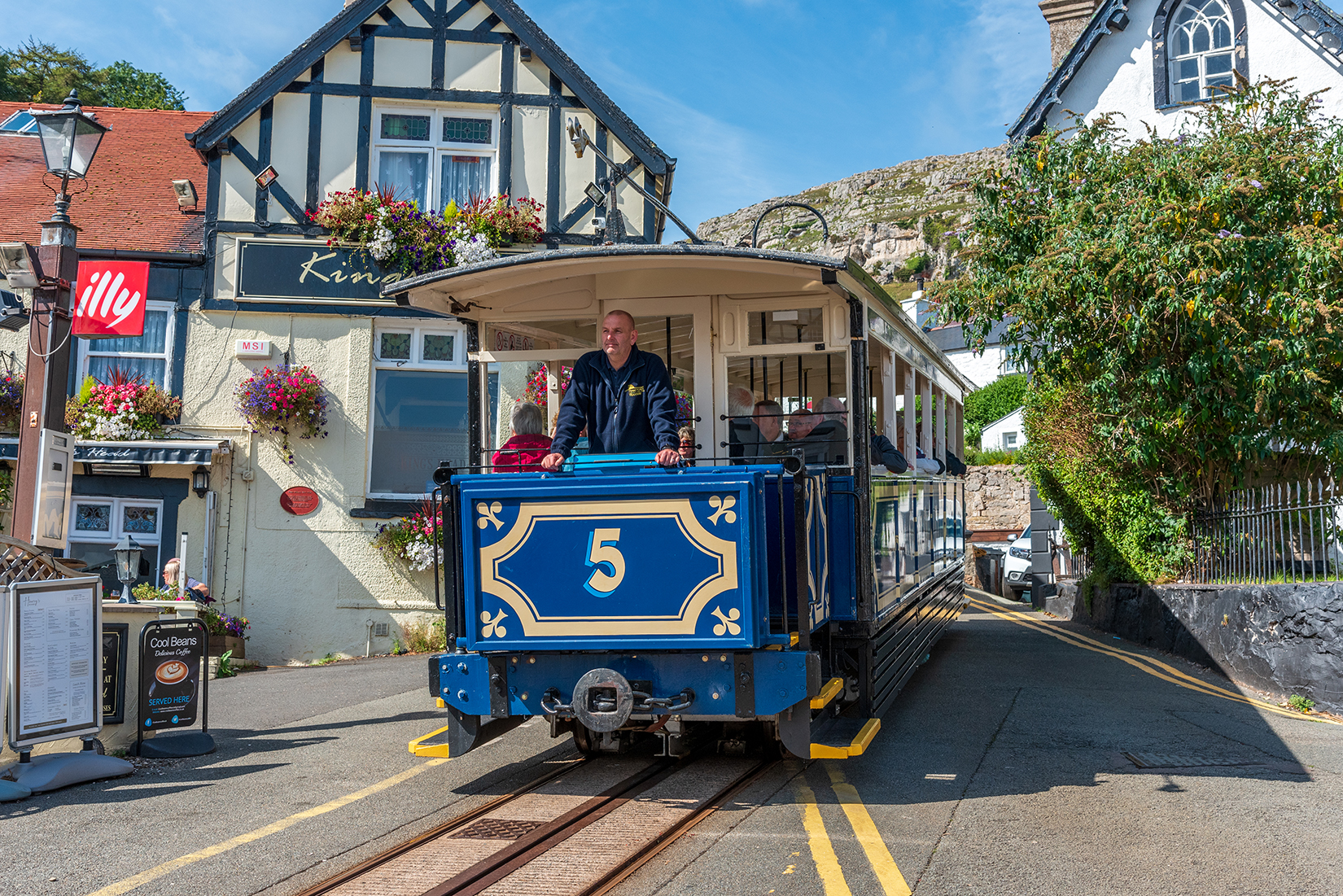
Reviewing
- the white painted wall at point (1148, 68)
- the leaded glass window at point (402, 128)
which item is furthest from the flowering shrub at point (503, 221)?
the white painted wall at point (1148, 68)

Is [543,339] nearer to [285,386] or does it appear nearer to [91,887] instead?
[91,887]

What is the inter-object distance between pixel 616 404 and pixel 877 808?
2.58 meters

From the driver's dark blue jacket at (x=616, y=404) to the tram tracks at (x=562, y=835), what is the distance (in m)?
1.84

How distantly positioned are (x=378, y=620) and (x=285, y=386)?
308cm

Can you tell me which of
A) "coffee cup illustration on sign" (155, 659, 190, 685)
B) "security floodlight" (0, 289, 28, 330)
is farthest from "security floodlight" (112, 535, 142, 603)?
"security floodlight" (0, 289, 28, 330)

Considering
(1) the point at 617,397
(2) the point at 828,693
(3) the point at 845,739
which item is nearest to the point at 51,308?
(1) the point at 617,397

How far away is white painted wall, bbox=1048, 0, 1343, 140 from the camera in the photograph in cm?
1981

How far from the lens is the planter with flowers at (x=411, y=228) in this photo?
1368cm

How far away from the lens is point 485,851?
4668 millimetres

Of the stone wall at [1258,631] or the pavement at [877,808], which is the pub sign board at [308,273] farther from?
the stone wall at [1258,631]

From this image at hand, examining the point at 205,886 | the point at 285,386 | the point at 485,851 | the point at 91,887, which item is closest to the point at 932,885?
the point at 485,851

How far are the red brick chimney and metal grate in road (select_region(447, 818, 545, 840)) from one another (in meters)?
26.3

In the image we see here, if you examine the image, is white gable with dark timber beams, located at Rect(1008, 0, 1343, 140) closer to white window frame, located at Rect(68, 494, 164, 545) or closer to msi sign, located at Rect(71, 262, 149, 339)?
white window frame, located at Rect(68, 494, 164, 545)

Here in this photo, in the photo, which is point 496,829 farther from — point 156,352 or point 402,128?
point 402,128
